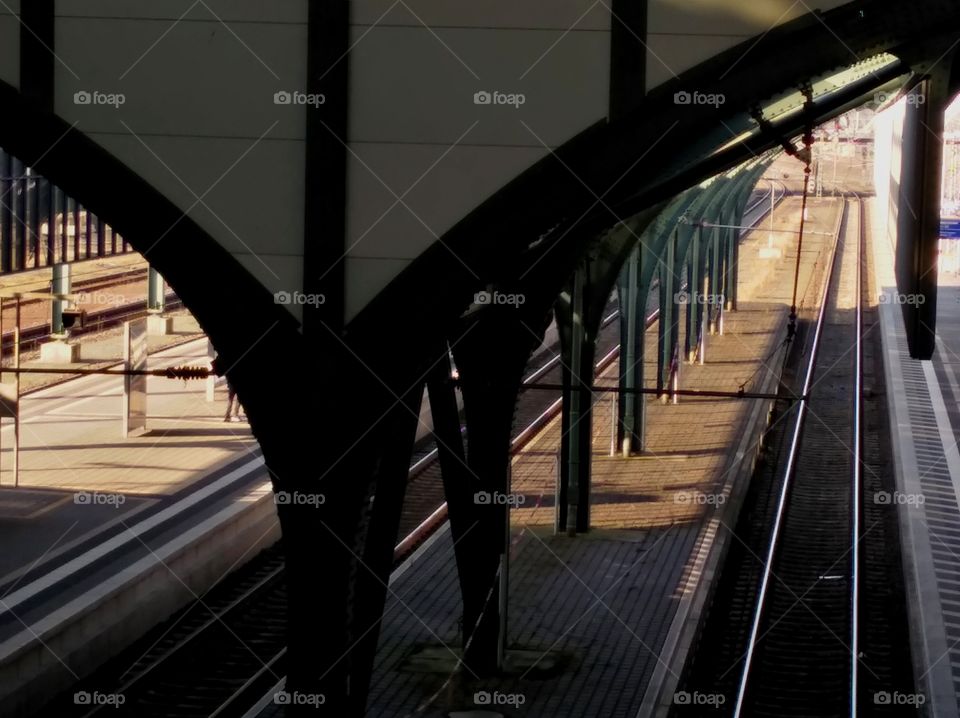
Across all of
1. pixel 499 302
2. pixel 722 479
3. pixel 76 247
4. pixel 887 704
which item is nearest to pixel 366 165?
pixel 499 302

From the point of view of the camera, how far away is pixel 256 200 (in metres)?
6.20

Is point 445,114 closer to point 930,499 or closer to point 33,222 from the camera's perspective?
point 930,499

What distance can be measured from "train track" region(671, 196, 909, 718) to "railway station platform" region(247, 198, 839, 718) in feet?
1.09

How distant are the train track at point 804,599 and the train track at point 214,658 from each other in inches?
119

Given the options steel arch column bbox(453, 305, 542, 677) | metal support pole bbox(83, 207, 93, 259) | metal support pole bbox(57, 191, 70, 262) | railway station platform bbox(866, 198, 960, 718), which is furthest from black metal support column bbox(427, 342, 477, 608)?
metal support pole bbox(83, 207, 93, 259)

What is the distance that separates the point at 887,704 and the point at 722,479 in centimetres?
704

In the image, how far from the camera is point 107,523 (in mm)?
13625

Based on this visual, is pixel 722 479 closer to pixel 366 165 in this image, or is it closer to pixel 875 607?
pixel 875 607

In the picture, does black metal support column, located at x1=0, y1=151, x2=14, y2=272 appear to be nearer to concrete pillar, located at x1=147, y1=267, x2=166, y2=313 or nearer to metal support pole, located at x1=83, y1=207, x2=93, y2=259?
metal support pole, located at x1=83, y1=207, x2=93, y2=259

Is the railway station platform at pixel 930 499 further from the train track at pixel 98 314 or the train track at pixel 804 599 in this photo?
the train track at pixel 98 314

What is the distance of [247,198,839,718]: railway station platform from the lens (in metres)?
10.1

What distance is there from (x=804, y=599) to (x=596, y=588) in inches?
81.6

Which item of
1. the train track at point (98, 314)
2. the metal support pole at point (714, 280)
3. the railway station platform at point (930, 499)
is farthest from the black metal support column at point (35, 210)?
the railway station platform at point (930, 499)

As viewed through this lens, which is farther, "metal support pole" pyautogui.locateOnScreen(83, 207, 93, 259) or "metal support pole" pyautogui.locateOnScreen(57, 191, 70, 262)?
"metal support pole" pyautogui.locateOnScreen(83, 207, 93, 259)
